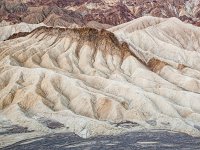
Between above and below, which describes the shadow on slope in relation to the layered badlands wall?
above

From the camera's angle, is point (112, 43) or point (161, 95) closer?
point (161, 95)

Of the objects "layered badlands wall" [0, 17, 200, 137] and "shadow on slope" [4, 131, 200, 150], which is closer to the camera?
"shadow on slope" [4, 131, 200, 150]

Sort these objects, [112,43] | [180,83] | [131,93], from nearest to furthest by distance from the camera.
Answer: [131,93] < [180,83] < [112,43]

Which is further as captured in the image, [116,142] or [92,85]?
[92,85]

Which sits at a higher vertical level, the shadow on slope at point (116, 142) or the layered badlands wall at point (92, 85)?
the shadow on slope at point (116, 142)

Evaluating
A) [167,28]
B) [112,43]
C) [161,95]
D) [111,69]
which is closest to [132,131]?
[161,95]

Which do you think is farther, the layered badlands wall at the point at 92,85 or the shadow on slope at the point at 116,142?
the layered badlands wall at the point at 92,85

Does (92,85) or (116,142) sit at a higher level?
(116,142)

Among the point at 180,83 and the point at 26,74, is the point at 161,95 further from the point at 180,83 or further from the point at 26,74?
the point at 26,74
